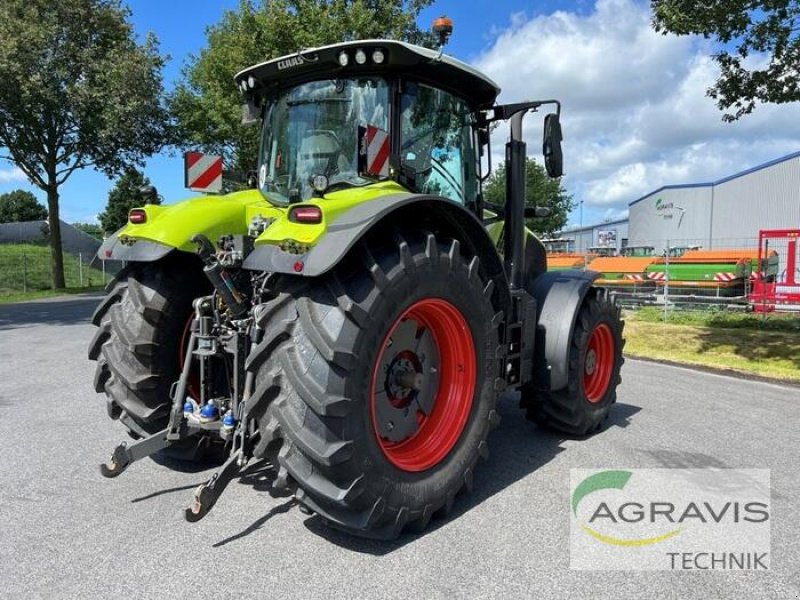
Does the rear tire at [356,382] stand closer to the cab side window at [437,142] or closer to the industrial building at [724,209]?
the cab side window at [437,142]

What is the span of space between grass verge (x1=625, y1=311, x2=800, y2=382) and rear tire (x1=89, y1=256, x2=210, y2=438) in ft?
24.8

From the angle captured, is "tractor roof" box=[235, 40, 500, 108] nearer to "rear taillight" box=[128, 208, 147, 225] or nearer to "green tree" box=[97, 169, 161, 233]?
"rear taillight" box=[128, 208, 147, 225]

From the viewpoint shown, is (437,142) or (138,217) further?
(437,142)

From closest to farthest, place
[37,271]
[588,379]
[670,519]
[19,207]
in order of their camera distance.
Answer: [670,519]
[588,379]
[37,271]
[19,207]

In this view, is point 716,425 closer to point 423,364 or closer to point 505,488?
point 505,488

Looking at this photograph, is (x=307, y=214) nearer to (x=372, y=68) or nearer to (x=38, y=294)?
(x=372, y=68)

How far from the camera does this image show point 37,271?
80.9 ft

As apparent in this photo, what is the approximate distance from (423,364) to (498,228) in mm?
1601

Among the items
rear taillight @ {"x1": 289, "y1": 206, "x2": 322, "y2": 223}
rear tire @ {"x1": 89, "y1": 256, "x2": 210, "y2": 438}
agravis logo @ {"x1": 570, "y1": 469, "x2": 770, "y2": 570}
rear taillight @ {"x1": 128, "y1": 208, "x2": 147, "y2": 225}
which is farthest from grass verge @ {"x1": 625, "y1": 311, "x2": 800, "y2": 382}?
rear taillight @ {"x1": 128, "y1": 208, "x2": 147, "y2": 225}

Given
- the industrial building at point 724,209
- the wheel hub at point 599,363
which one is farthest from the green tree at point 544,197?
the wheel hub at point 599,363

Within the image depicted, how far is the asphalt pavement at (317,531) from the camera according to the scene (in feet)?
8.71

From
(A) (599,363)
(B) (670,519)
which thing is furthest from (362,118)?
(A) (599,363)

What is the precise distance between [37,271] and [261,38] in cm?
1421

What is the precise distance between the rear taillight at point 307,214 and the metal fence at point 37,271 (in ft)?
55.5
